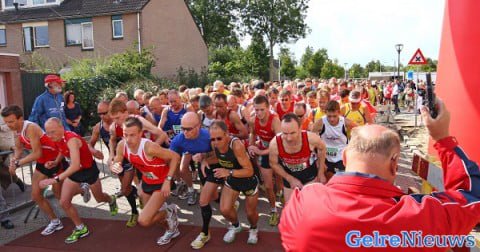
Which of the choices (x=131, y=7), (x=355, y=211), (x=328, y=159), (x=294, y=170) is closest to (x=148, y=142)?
(x=294, y=170)

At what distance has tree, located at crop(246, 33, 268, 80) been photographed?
136 ft

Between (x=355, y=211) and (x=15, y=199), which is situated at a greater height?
(x=355, y=211)

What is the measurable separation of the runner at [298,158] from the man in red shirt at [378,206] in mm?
2797

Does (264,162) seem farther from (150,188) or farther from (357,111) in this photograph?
(357,111)

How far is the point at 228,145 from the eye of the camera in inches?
192

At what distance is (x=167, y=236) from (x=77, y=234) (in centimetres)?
128

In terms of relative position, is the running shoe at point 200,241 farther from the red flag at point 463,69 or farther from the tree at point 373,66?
the tree at point 373,66

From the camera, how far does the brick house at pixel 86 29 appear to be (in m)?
23.9

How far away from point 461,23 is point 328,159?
8.17 feet

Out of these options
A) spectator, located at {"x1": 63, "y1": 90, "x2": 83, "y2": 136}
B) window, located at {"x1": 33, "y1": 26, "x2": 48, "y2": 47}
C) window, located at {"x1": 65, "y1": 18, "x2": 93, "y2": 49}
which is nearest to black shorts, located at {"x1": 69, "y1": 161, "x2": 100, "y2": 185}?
spectator, located at {"x1": 63, "y1": 90, "x2": 83, "y2": 136}

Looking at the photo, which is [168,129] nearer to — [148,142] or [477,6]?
[148,142]

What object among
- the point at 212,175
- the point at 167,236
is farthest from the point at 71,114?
the point at 212,175

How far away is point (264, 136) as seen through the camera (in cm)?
609

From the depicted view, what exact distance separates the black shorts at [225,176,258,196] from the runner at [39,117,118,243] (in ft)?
6.61
